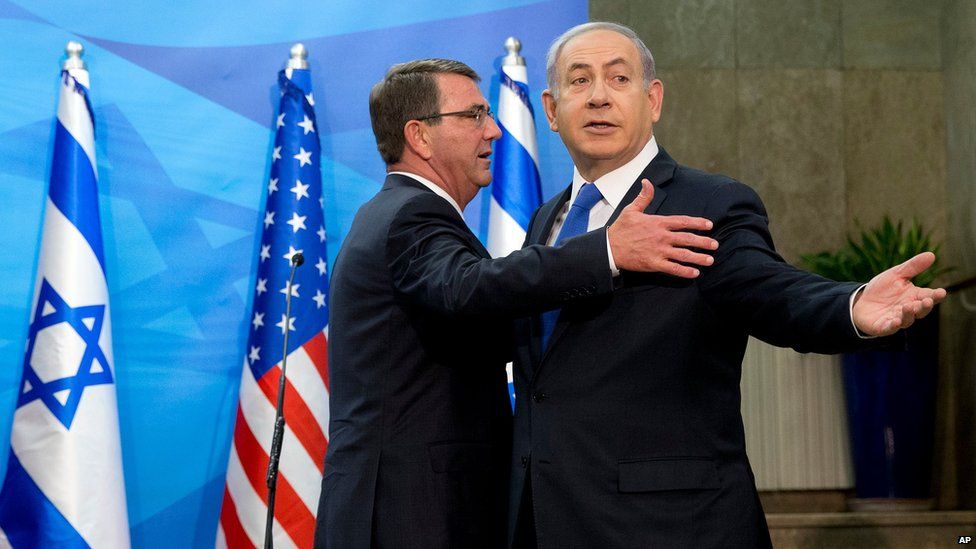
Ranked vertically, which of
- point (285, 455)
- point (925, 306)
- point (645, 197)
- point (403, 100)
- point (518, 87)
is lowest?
point (285, 455)

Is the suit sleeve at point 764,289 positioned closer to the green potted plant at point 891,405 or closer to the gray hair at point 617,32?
the gray hair at point 617,32

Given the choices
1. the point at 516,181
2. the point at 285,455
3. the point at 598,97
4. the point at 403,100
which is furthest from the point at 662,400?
the point at 516,181

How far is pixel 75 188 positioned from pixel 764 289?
3.22 m

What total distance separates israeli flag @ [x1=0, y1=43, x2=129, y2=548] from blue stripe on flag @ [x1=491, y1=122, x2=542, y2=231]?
1.65m

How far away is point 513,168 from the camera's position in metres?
4.66

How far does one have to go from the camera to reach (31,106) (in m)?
4.73

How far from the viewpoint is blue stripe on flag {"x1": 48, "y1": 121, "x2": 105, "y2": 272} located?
4.34 meters

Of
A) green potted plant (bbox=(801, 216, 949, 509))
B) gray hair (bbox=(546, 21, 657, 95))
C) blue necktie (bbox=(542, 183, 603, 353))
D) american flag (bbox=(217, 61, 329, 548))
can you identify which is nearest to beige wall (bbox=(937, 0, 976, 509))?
green potted plant (bbox=(801, 216, 949, 509))

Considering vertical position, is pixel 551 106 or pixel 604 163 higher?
pixel 551 106

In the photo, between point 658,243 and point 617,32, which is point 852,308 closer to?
point 658,243

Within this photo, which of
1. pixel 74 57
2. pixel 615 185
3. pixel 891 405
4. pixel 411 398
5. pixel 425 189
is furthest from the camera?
pixel 891 405

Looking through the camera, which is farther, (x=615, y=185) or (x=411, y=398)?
(x=411, y=398)

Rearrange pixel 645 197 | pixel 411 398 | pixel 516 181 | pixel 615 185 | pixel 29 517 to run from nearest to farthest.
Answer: pixel 645 197 → pixel 615 185 → pixel 411 398 → pixel 29 517 → pixel 516 181

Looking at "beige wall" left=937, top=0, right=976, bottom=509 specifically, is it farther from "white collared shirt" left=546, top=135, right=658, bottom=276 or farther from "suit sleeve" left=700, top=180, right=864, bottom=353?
"suit sleeve" left=700, top=180, right=864, bottom=353
